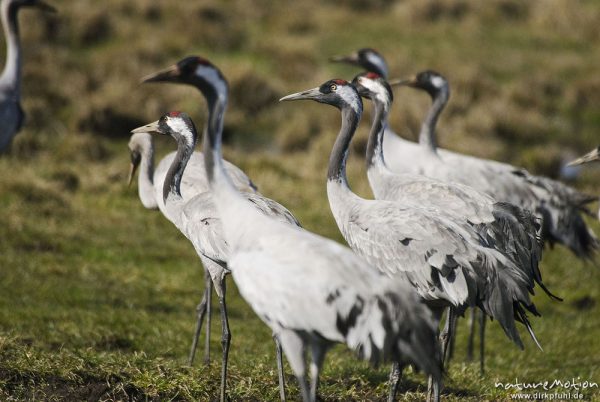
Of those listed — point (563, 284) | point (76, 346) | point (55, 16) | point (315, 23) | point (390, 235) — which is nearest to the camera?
point (390, 235)

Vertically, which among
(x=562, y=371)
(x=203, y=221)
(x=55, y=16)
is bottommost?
(x=562, y=371)

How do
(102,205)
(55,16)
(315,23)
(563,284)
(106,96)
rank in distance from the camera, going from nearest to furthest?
(563,284) → (102,205) → (106,96) → (55,16) → (315,23)

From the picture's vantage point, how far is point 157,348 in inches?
267

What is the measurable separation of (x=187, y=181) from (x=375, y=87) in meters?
1.54

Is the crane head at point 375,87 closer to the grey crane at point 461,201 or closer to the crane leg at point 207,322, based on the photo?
the grey crane at point 461,201

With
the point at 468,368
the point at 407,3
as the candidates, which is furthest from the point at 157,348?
the point at 407,3

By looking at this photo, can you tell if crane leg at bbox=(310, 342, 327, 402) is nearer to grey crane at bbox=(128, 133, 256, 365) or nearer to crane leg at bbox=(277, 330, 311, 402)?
crane leg at bbox=(277, 330, 311, 402)

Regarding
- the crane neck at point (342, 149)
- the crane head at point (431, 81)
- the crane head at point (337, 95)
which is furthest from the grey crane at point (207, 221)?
the crane head at point (431, 81)

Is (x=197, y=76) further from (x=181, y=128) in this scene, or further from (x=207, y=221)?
(x=181, y=128)

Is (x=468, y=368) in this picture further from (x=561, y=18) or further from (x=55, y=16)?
(x=561, y=18)

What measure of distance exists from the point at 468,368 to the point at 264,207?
1998 millimetres

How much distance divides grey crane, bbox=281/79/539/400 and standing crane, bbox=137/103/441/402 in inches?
29.2

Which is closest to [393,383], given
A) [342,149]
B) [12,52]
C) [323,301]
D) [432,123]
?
[323,301]

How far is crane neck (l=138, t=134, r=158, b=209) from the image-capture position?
7414 mm
